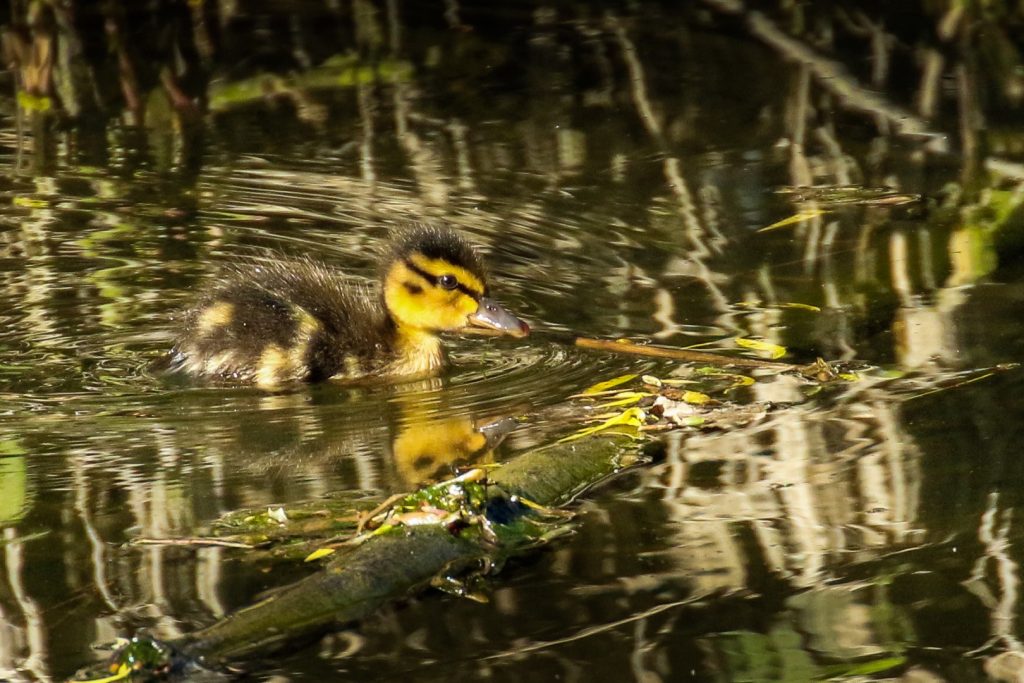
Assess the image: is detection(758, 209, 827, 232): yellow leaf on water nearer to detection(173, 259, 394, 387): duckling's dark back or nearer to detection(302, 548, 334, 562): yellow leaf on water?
detection(173, 259, 394, 387): duckling's dark back

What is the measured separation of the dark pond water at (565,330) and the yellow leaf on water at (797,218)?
0.04 metres

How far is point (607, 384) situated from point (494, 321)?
627mm

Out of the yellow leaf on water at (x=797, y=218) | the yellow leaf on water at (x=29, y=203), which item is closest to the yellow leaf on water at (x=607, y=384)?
the yellow leaf on water at (x=797, y=218)

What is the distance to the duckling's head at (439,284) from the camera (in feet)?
15.6

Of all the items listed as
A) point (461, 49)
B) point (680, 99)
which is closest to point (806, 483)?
point (680, 99)

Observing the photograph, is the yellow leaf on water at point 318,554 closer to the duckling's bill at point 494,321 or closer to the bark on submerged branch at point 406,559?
the bark on submerged branch at point 406,559

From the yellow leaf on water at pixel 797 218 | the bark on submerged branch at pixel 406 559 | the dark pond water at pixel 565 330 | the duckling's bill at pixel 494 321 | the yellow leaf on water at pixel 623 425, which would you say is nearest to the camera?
the bark on submerged branch at pixel 406 559

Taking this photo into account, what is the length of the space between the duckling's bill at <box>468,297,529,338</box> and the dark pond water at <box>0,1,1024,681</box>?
0.08 metres

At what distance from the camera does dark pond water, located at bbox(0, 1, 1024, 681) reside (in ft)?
9.36

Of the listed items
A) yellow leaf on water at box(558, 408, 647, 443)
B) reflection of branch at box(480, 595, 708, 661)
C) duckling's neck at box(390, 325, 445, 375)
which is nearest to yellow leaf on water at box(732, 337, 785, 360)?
Answer: yellow leaf on water at box(558, 408, 647, 443)

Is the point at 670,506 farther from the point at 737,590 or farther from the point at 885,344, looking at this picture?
the point at 885,344

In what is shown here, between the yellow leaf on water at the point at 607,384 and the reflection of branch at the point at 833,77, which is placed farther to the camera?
the reflection of branch at the point at 833,77

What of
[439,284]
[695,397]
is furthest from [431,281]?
[695,397]

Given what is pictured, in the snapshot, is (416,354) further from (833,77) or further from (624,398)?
(833,77)
